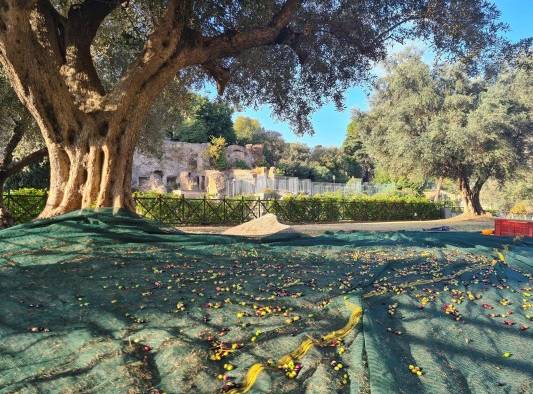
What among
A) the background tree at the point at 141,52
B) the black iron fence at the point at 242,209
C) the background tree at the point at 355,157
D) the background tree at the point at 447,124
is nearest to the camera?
the background tree at the point at 141,52

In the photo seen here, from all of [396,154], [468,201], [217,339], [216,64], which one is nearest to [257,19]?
[216,64]

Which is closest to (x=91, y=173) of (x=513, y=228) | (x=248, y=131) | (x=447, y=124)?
(x=513, y=228)

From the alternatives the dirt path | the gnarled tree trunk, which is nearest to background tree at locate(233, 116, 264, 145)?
the dirt path

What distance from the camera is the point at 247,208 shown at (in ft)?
70.5

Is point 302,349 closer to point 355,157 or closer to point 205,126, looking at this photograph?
point 205,126

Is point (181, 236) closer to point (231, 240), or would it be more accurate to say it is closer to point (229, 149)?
point (231, 240)

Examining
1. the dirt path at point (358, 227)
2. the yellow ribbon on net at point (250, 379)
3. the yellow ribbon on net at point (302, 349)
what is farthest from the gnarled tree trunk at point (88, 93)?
the dirt path at point (358, 227)

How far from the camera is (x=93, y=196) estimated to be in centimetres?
722

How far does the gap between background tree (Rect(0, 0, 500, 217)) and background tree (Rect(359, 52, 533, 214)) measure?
18.1 m

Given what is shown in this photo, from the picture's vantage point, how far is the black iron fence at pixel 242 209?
14859 millimetres

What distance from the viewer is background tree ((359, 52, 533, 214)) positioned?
2544 cm

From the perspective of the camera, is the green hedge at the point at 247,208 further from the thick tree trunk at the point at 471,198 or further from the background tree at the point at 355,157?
the background tree at the point at 355,157

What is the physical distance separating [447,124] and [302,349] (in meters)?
26.5

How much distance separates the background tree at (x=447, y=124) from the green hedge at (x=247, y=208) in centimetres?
297
